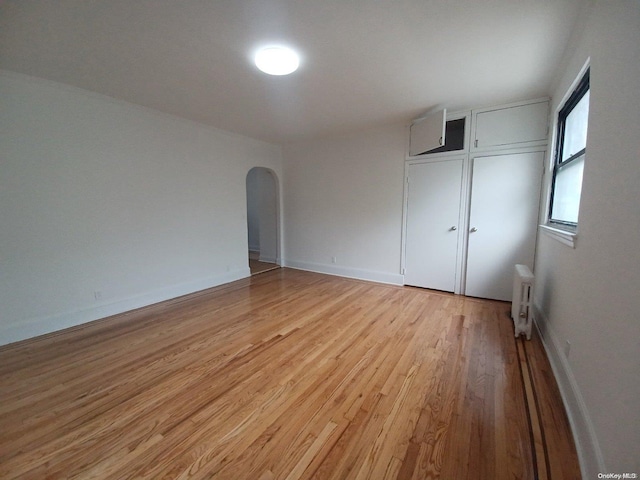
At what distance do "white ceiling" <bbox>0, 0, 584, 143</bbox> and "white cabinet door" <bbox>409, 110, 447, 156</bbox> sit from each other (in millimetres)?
224

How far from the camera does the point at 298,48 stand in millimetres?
2084

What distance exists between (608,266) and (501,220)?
2.42m

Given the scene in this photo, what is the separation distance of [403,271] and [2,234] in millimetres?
4773

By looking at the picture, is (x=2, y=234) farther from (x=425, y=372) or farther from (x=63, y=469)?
(x=425, y=372)

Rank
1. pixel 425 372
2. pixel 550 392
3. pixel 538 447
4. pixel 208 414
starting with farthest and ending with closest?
pixel 425 372, pixel 550 392, pixel 208 414, pixel 538 447

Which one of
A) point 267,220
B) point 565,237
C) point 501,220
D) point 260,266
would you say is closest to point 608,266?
point 565,237

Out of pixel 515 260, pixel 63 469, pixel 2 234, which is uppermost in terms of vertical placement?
pixel 2 234

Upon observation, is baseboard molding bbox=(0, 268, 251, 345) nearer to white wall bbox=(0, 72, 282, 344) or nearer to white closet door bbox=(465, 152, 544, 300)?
white wall bbox=(0, 72, 282, 344)

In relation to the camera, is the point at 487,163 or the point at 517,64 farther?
the point at 487,163

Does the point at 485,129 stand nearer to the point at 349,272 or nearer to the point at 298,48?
the point at 298,48

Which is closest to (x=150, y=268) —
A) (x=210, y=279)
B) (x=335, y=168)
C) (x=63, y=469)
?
(x=210, y=279)

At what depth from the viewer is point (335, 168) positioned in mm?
4762

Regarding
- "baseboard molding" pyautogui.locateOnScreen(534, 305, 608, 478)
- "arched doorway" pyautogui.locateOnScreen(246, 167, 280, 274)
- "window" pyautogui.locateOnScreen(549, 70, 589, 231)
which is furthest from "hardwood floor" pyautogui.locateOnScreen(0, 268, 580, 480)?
"arched doorway" pyautogui.locateOnScreen(246, 167, 280, 274)

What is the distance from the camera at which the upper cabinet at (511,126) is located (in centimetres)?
308
